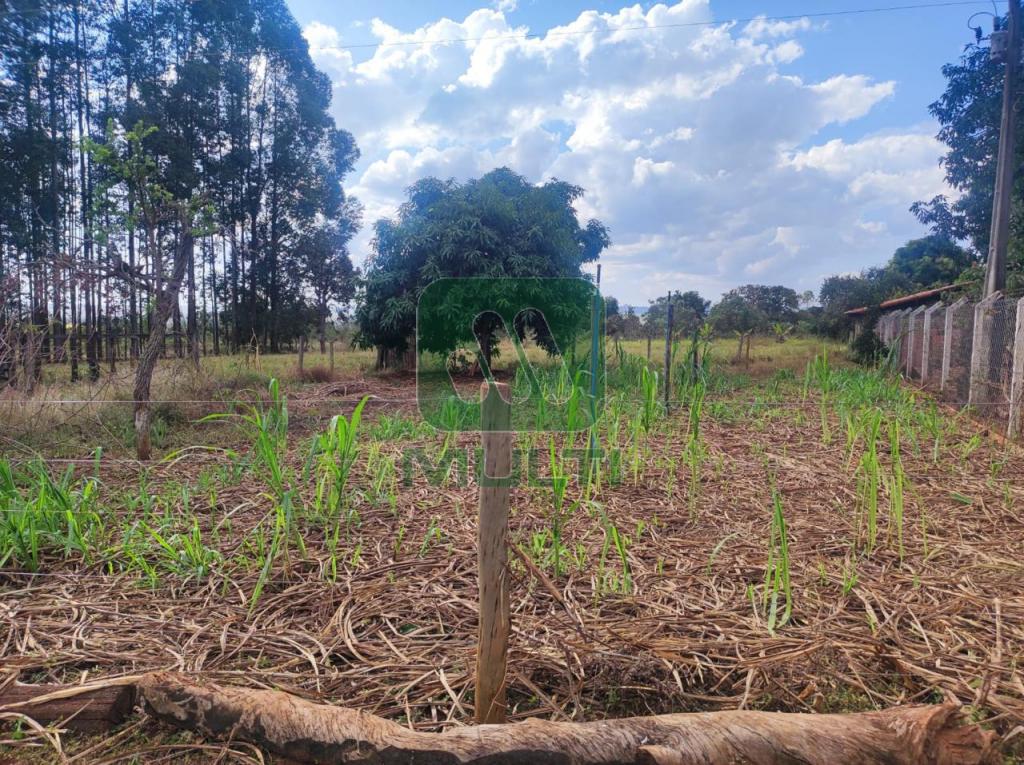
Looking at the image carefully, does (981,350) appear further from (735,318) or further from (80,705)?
(735,318)

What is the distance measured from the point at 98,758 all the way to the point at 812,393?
21.5 feet

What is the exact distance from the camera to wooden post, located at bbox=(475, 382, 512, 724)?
1099mm

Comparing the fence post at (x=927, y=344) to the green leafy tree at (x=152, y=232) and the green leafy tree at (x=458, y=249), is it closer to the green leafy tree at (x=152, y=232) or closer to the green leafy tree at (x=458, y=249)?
the green leafy tree at (x=458, y=249)

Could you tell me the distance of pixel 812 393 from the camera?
620cm

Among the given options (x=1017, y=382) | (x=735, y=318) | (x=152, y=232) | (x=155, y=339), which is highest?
(x=735, y=318)

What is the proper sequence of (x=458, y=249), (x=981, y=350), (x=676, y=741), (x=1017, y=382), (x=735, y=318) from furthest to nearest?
(x=735, y=318) → (x=458, y=249) → (x=981, y=350) → (x=1017, y=382) → (x=676, y=741)

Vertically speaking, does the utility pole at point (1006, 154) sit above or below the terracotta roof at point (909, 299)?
above

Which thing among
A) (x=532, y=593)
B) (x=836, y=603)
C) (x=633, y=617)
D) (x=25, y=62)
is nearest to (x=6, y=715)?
(x=532, y=593)

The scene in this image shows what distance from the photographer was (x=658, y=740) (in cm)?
102

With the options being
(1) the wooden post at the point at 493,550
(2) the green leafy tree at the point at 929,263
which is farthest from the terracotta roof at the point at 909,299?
(1) the wooden post at the point at 493,550

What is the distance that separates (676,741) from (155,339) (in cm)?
452

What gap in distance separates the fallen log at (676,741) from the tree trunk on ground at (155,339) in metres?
3.39

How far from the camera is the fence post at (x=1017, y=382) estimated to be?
4.05m

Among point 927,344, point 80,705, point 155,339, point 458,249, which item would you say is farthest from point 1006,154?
point 80,705
